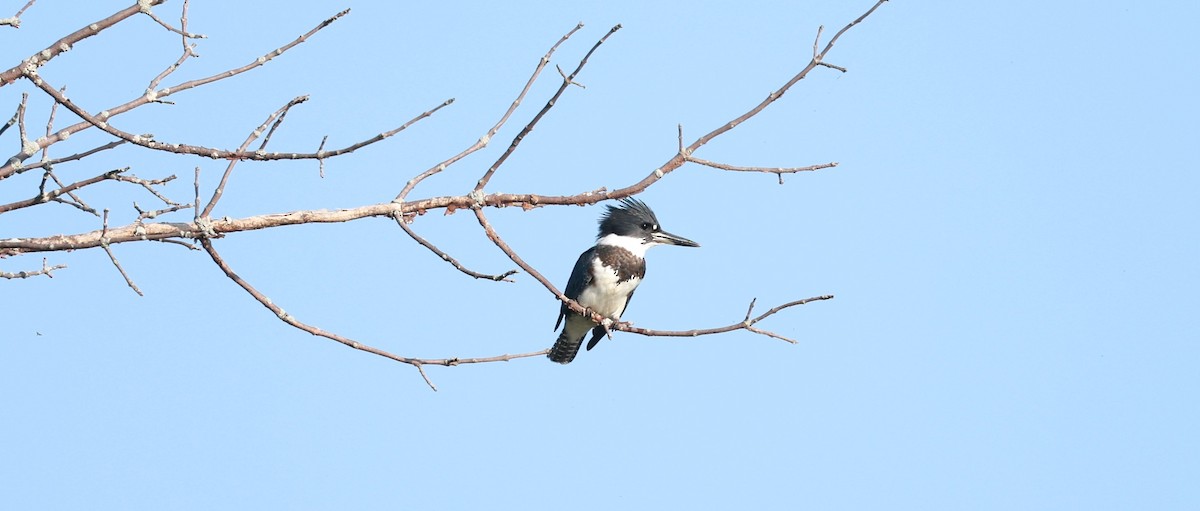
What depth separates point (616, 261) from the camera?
730 centimetres

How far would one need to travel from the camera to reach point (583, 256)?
764 cm

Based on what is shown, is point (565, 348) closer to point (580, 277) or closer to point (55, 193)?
point (580, 277)

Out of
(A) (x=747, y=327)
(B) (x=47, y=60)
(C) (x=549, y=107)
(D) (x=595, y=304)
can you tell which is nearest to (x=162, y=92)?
(B) (x=47, y=60)

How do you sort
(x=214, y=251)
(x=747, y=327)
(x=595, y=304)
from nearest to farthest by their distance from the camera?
(x=214, y=251) < (x=747, y=327) < (x=595, y=304)

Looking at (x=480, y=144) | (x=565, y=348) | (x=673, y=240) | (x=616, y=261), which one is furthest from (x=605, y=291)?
(x=480, y=144)

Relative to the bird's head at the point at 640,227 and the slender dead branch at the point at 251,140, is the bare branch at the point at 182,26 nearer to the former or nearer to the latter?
the slender dead branch at the point at 251,140

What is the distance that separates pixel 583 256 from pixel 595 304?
37 cm

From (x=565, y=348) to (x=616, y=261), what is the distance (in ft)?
3.08

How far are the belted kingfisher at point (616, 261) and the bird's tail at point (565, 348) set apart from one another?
0.20 m

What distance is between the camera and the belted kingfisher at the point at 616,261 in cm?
731

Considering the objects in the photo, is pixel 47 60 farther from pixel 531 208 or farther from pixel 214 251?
pixel 531 208

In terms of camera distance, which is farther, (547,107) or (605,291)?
(605,291)

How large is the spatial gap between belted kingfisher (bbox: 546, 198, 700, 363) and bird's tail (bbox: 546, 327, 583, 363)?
20 centimetres

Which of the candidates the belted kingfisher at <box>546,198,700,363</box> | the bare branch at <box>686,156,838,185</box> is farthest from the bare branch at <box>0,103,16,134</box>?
the belted kingfisher at <box>546,198,700,363</box>
